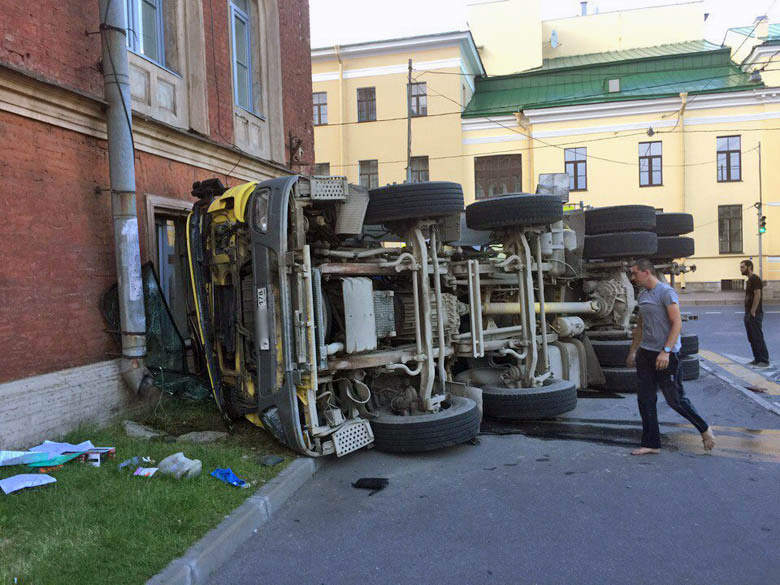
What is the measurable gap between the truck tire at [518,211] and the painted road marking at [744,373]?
160 inches

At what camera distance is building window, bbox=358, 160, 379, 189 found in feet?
106

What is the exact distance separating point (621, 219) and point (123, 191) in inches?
251

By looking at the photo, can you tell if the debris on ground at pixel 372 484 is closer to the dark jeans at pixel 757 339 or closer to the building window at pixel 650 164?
the dark jeans at pixel 757 339

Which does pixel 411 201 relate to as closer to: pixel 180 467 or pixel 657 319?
pixel 657 319

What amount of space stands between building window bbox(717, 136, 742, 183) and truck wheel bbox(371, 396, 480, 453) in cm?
2988

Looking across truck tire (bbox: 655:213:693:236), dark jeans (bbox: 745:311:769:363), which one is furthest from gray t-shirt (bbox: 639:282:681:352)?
dark jeans (bbox: 745:311:769:363)

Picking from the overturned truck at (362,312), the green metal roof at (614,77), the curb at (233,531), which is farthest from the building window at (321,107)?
the curb at (233,531)

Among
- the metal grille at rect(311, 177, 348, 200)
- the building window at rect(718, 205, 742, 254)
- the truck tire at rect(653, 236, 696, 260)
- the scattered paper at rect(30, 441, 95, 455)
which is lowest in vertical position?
the scattered paper at rect(30, 441, 95, 455)

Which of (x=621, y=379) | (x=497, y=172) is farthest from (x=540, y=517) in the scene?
(x=497, y=172)

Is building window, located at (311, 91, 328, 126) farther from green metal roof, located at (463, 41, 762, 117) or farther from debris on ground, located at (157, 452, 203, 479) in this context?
debris on ground, located at (157, 452, 203, 479)

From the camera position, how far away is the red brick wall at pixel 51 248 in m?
5.28

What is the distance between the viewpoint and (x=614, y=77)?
105ft

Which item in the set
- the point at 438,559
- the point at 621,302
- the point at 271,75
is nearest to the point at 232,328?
the point at 438,559

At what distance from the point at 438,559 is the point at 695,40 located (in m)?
40.4
